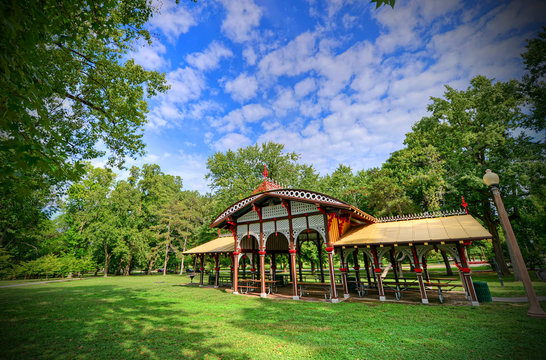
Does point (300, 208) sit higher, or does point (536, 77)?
point (536, 77)

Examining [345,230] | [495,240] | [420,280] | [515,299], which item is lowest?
[515,299]

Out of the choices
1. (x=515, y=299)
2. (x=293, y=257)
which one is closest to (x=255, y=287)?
(x=293, y=257)

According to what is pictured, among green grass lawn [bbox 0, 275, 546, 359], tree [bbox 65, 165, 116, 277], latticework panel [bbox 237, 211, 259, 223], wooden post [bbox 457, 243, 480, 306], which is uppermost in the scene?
tree [bbox 65, 165, 116, 277]

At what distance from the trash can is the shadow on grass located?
36.4ft

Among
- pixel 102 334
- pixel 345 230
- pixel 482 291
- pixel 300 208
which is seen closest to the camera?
pixel 102 334

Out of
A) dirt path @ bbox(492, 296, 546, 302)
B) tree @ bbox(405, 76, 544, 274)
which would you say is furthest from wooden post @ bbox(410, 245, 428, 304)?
tree @ bbox(405, 76, 544, 274)

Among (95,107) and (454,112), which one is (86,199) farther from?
(454,112)

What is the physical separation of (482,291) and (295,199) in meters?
9.34

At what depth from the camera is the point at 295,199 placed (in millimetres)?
12430

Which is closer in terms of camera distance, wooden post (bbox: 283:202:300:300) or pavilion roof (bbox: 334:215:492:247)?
pavilion roof (bbox: 334:215:492:247)

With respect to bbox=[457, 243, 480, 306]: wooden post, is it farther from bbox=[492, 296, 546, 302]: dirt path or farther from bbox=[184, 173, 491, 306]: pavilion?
bbox=[492, 296, 546, 302]: dirt path

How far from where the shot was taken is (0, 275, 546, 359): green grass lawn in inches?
205

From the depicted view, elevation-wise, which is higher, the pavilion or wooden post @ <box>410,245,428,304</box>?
the pavilion

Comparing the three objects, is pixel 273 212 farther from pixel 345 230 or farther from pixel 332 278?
pixel 332 278
